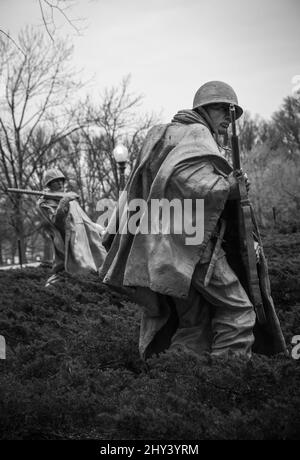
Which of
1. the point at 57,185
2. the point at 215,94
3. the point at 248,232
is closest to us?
the point at 248,232

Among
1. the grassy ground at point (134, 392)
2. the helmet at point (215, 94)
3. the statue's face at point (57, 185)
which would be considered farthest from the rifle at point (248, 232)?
the statue's face at point (57, 185)

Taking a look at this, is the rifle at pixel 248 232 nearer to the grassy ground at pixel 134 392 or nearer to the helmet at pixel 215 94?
the helmet at pixel 215 94

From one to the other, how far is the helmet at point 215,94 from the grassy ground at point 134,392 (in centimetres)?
208

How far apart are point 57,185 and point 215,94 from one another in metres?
10.3

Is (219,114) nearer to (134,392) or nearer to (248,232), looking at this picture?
(248,232)

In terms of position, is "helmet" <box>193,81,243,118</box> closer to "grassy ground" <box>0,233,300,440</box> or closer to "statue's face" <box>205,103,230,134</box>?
"statue's face" <box>205,103,230,134</box>

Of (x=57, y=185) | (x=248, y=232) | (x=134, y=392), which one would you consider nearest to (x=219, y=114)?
(x=248, y=232)

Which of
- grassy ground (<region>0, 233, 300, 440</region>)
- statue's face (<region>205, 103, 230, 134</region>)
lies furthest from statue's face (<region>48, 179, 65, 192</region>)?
statue's face (<region>205, 103, 230, 134</region>)

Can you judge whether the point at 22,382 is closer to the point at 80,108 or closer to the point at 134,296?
the point at 134,296

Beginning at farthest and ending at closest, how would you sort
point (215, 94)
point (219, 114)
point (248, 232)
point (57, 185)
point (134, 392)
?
point (57, 185) → point (219, 114) → point (215, 94) → point (248, 232) → point (134, 392)

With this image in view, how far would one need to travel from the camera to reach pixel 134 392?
555cm

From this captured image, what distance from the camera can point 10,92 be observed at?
2886 centimetres

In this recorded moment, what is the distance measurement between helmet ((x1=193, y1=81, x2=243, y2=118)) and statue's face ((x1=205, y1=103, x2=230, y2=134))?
0.32 feet
